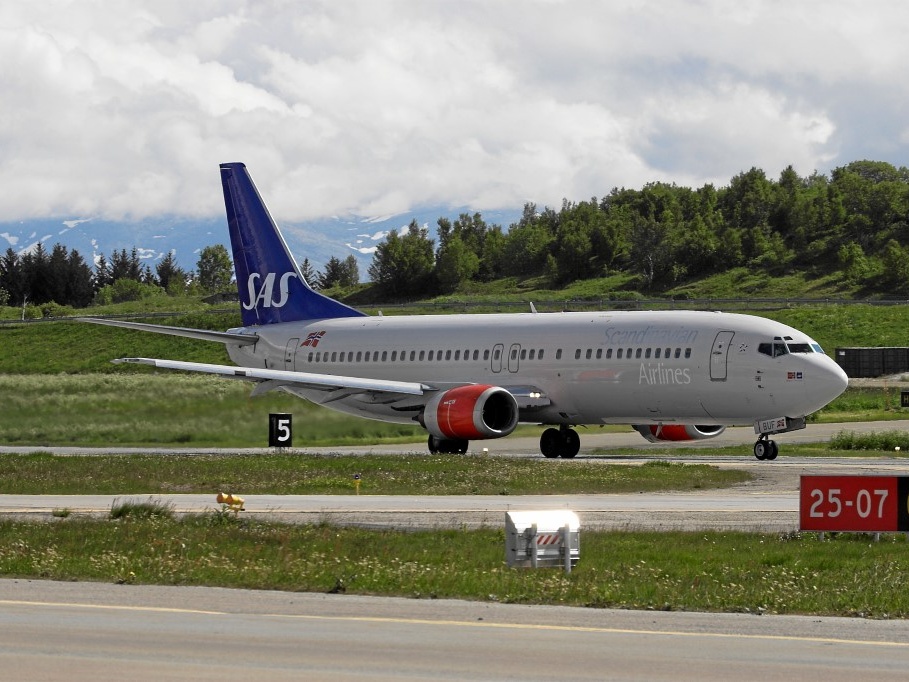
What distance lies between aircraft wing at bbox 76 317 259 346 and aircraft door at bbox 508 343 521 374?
10.3 m

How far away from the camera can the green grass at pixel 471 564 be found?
17312 mm

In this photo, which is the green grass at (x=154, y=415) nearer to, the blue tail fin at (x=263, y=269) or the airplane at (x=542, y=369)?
the airplane at (x=542, y=369)

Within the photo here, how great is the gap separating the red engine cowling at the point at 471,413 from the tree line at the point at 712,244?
101481mm

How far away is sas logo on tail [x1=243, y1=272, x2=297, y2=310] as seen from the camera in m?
55.2

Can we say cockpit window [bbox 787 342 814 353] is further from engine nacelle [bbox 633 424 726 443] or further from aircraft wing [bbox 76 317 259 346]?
aircraft wing [bbox 76 317 259 346]

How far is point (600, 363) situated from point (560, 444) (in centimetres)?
330

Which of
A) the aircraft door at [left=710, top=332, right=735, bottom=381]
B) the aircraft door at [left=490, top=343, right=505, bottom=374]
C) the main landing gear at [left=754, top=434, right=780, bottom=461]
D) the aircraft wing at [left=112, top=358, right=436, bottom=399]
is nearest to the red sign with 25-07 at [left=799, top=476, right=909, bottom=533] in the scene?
the aircraft door at [left=710, top=332, right=735, bottom=381]

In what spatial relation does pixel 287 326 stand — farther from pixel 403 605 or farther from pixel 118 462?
pixel 403 605

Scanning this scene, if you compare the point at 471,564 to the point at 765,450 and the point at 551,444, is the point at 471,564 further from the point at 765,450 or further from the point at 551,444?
the point at 551,444

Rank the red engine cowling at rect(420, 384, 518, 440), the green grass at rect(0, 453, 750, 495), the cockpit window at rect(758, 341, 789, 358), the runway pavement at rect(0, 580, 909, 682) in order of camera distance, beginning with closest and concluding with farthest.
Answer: the runway pavement at rect(0, 580, 909, 682)
the green grass at rect(0, 453, 750, 495)
the cockpit window at rect(758, 341, 789, 358)
the red engine cowling at rect(420, 384, 518, 440)

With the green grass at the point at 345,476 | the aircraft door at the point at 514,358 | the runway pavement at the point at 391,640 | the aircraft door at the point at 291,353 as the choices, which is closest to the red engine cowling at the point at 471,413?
the aircraft door at the point at 514,358

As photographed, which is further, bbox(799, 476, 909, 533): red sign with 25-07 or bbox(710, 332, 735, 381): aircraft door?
bbox(710, 332, 735, 381): aircraft door

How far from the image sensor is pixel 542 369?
46.2m

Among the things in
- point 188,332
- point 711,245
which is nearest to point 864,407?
point 188,332
